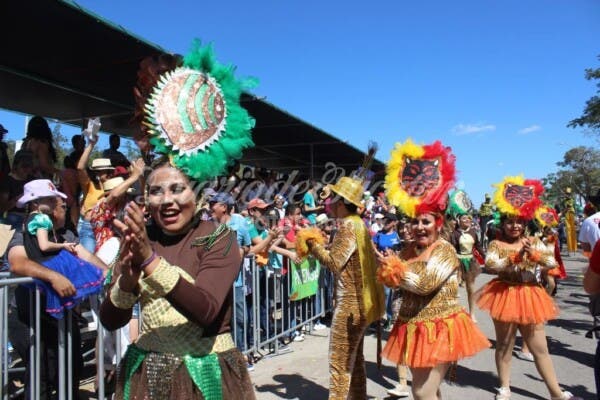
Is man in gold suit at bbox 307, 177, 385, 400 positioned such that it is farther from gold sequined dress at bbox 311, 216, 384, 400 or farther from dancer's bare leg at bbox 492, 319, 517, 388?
dancer's bare leg at bbox 492, 319, 517, 388

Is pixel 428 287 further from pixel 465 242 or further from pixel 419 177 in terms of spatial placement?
pixel 465 242

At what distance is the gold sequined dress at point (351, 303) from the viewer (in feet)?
13.4

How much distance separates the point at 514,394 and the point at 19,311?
Result: 15.9 feet

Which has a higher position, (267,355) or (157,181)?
(157,181)

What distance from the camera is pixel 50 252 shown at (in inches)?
141

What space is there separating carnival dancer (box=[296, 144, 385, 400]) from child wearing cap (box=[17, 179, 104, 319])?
1902 mm

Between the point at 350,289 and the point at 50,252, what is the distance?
246cm

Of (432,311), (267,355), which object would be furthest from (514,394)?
(267,355)

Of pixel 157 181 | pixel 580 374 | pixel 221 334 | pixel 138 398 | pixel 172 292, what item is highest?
pixel 157 181

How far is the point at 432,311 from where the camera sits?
3566mm

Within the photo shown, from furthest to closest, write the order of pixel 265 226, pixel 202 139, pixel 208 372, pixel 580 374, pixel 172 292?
pixel 265 226 → pixel 580 374 → pixel 202 139 → pixel 208 372 → pixel 172 292

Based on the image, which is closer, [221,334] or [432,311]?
[221,334]

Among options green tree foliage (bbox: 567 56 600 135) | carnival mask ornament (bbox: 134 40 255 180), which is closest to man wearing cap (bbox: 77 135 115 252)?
carnival mask ornament (bbox: 134 40 255 180)

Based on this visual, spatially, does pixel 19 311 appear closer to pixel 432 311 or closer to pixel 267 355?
pixel 432 311
